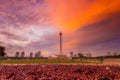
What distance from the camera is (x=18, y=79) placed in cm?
494

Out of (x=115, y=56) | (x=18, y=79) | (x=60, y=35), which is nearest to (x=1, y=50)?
(x=60, y=35)

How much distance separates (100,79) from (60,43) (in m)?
74.4

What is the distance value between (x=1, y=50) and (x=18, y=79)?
123 m

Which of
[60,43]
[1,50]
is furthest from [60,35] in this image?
[1,50]

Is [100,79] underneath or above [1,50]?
underneath

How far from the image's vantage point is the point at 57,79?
472 centimetres

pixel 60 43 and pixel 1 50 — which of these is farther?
pixel 1 50

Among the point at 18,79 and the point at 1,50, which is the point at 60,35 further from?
the point at 18,79

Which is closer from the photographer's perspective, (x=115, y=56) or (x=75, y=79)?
(x=75, y=79)

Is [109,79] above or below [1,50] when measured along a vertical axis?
below

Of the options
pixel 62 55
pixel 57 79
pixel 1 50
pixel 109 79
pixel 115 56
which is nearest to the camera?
pixel 57 79

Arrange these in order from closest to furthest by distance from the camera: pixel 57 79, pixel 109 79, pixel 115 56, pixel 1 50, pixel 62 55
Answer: pixel 57 79 → pixel 109 79 → pixel 115 56 → pixel 62 55 → pixel 1 50

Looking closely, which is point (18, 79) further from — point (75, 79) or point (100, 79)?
point (100, 79)

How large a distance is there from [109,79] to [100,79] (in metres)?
0.35
